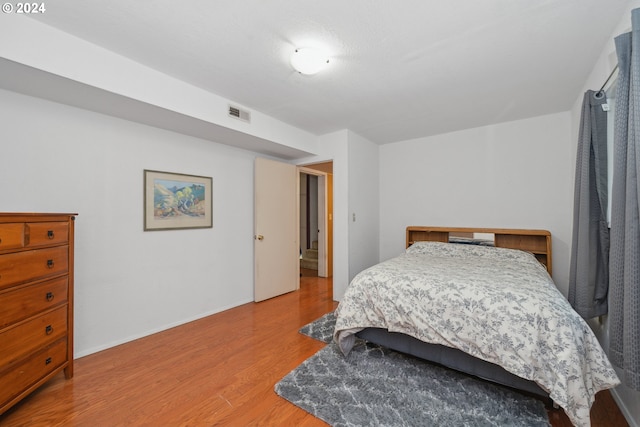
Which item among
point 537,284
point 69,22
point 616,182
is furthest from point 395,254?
point 69,22

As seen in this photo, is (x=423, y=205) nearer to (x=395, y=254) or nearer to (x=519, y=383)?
(x=395, y=254)

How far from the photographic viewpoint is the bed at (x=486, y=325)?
146cm

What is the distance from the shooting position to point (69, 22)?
5.45ft

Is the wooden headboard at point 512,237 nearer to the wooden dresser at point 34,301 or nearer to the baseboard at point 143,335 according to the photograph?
the baseboard at point 143,335

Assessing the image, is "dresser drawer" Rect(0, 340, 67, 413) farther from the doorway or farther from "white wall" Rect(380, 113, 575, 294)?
"white wall" Rect(380, 113, 575, 294)

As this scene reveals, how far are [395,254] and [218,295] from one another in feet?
9.07

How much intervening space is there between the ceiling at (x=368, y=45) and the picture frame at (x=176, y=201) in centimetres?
107

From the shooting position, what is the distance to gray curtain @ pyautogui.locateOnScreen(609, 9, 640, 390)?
4.02 feet

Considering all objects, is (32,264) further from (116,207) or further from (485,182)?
(485,182)

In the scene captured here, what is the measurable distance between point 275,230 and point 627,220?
136 inches

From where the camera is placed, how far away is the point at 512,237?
11.1 ft

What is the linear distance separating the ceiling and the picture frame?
1065 millimetres

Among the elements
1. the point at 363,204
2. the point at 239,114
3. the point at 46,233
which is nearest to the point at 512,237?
the point at 363,204

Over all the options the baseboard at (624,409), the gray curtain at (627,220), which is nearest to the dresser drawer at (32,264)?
the gray curtain at (627,220)
